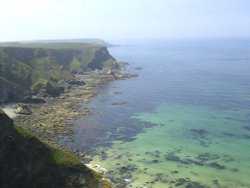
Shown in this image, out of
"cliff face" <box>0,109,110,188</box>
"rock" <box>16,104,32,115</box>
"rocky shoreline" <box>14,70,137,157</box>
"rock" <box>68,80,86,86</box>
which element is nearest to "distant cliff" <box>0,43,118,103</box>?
"rock" <box>68,80,86,86</box>

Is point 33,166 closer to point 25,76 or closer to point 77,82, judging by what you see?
point 25,76

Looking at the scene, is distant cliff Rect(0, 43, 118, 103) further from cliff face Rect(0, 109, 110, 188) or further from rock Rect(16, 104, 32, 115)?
cliff face Rect(0, 109, 110, 188)

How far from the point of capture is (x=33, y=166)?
6425 cm

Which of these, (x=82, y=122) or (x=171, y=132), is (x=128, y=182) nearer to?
(x=171, y=132)

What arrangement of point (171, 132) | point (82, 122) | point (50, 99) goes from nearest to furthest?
point (171, 132) → point (82, 122) → point (50, 99)

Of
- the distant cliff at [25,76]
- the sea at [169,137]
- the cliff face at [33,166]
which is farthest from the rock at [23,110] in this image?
the cliff face at [33,166]

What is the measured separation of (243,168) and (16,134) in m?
48.2

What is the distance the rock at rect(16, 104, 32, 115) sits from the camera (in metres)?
124

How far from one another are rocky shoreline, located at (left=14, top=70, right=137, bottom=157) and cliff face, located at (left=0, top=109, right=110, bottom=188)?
20116 millimetres

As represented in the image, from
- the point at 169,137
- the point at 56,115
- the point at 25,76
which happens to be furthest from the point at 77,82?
the point at 169,137

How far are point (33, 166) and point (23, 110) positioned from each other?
209 ft

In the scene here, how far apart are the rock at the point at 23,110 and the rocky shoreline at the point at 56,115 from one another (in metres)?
1.86

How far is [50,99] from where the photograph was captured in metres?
148

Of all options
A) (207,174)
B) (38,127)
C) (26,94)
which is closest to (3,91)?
(26,94)
